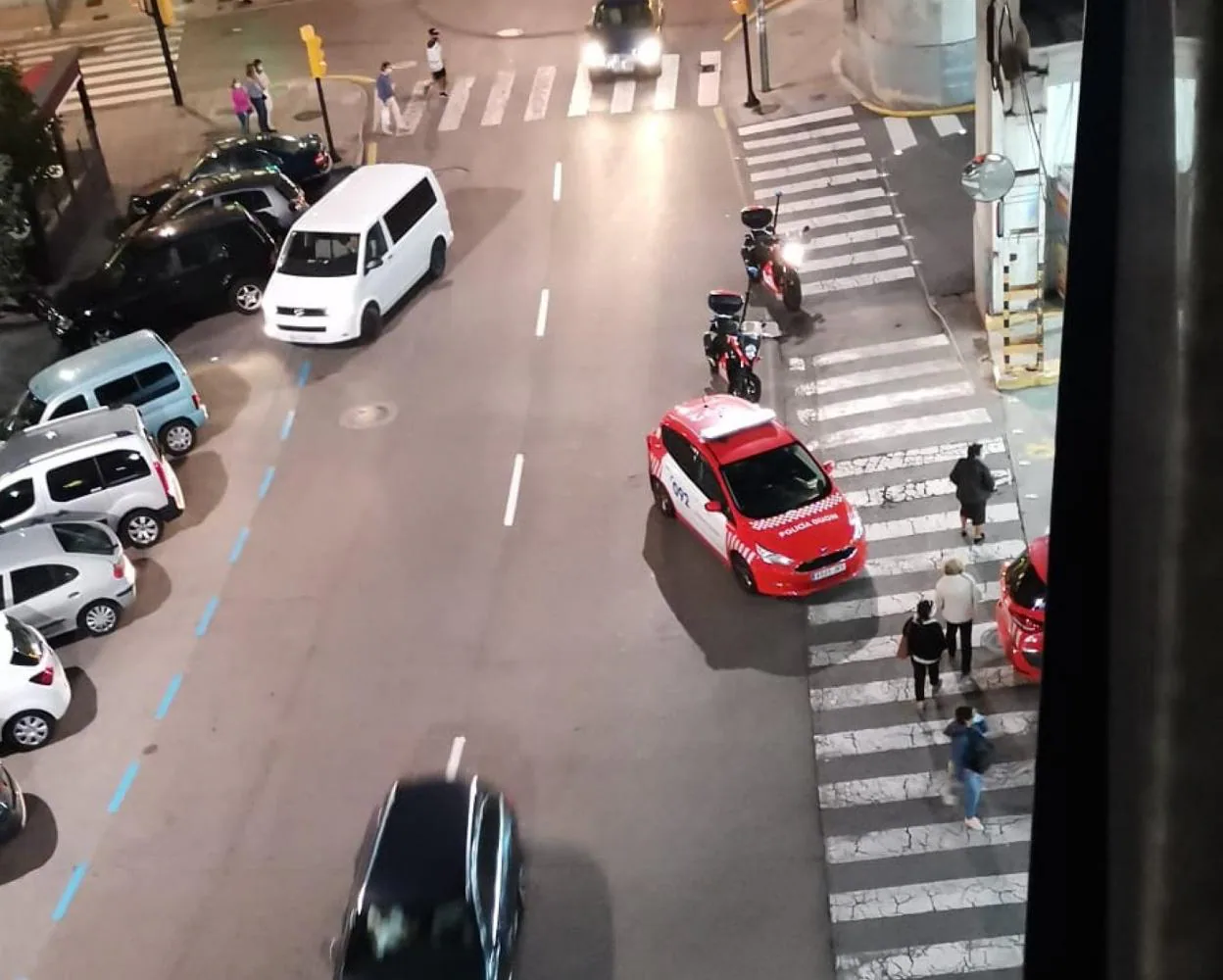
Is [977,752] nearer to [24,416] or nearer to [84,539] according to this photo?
[84,539]

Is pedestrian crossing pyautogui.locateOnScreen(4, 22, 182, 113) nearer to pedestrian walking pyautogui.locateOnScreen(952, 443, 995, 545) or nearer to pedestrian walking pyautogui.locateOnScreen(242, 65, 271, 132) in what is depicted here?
pedestrian walking pyautogui.locateOnScreen(242, 65, 271, 132)

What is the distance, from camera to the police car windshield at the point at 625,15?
31234 mm

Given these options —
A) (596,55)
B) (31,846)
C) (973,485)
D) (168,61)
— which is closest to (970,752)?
(973,485)

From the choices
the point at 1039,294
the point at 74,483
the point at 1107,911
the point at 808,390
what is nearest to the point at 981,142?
the point at 1039,294

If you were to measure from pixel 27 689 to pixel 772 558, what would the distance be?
8.41 meters

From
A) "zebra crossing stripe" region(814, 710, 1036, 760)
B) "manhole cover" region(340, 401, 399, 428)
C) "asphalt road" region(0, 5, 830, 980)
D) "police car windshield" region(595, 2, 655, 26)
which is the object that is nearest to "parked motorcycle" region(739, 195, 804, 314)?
"asphalt road" region(0, 5, 830, 980)

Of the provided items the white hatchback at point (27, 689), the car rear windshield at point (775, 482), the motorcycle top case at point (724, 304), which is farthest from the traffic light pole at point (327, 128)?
the car rear windshield at point (775, 482)

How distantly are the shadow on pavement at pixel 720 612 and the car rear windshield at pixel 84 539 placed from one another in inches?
264

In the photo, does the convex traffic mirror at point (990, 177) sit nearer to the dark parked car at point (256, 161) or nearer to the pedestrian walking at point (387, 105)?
the dark parked car at point (256, 161)

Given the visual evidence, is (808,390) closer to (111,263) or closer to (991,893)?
(991,893)

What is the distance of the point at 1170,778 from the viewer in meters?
2.22

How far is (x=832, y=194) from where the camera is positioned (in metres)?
25.1

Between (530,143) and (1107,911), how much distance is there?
2753 centimetres

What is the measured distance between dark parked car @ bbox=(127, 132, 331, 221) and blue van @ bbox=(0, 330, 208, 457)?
7310mm
